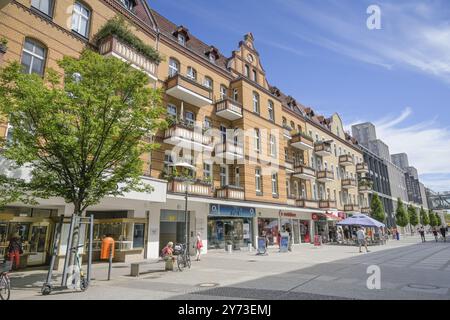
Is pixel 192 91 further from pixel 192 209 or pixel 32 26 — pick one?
pixel 32 26

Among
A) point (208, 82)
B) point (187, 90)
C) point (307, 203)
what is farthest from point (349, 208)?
point (187, 90)

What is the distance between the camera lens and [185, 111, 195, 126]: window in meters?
20.8

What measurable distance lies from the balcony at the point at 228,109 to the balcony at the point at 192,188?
609cm

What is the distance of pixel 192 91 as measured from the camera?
65.1 ft

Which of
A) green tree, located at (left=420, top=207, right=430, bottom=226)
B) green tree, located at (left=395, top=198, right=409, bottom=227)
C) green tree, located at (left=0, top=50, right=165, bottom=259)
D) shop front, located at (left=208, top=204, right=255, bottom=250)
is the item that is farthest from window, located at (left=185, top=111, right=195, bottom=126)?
green tree, located at (left=420, top=207, right=430, bottom=226)

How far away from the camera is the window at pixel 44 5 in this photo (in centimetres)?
1404

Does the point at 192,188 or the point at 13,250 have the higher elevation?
the point at 192,188

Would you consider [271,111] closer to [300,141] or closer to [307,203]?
[300,141]

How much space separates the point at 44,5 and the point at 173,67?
8314mm

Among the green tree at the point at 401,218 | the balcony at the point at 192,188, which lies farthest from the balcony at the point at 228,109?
the green tree at the point at 401,218

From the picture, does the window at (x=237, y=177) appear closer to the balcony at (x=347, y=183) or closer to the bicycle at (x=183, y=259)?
the bicycle at (x=183, y=259)

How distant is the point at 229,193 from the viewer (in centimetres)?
2128

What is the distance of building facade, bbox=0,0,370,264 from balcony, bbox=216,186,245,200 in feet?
0.23
